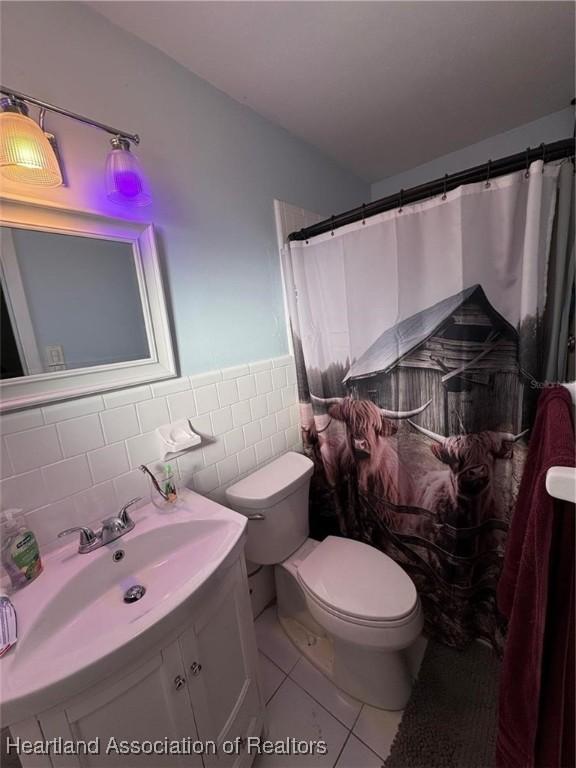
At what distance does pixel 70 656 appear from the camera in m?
0.56

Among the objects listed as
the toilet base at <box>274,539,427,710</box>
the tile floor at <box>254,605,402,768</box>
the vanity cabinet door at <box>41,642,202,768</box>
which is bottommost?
the tile floor at <box>254,605,402,768</box>

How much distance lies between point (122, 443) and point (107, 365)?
0.26 m

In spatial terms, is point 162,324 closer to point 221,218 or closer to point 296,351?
point 221,218

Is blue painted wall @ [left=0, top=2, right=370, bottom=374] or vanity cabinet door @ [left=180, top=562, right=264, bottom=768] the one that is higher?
blue painted wall @ [left=0, top=2, right=370, bottom=374]

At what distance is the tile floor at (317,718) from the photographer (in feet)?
3.36

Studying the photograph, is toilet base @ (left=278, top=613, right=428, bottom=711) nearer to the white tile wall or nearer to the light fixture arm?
the white tile wall

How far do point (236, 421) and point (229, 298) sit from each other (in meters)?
0.54

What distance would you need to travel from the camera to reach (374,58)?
1.09 metres

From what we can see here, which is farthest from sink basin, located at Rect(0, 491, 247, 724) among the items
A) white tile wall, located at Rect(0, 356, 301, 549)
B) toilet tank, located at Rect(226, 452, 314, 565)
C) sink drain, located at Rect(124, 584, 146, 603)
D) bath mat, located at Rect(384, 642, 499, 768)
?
bath mat, located at Rect(384, 642, 499, 768)

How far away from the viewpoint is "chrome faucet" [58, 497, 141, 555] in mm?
848

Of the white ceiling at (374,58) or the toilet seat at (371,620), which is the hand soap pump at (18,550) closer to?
the toilet seat at (371,620)

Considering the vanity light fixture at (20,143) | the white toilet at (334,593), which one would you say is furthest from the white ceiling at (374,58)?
the white toilet at (334,593)

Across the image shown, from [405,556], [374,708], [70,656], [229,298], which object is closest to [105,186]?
[229,298]

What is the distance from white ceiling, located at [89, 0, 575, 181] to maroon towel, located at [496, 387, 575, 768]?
53.0 inches
